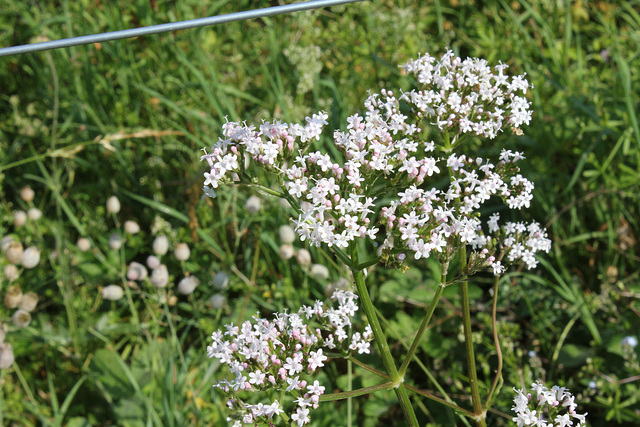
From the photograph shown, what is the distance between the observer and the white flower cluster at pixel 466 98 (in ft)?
6.52

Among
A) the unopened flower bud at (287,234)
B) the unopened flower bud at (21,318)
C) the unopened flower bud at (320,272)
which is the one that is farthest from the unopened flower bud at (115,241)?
the unopened flower bud at (320,272)

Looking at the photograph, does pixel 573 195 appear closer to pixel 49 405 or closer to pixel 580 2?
pixel 580 2

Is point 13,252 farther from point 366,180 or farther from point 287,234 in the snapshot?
point 366,180

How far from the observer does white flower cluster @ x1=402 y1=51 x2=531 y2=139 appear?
1987 mm

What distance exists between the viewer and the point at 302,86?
3.71 meters

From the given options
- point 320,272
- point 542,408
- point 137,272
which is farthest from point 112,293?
point 542,408

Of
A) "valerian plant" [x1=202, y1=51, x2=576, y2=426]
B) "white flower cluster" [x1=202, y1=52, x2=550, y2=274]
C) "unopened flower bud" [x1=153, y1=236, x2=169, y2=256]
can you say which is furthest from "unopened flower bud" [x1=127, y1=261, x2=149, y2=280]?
"white flower cluster" [x1=202, y1=52, x2=550, y2=274]

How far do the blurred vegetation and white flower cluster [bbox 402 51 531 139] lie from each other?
101 cm

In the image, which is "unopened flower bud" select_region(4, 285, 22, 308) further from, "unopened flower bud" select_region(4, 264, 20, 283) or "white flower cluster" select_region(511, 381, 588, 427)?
"white flower cluster" select_region(511, 381, 588, 427)

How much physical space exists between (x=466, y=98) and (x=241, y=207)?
192 cm

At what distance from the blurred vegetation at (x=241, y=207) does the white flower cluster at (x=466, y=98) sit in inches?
39.8

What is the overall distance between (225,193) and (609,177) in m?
2.05

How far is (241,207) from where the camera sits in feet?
12.0

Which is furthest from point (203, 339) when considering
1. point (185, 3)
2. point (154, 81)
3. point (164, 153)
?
point (185, 3)
